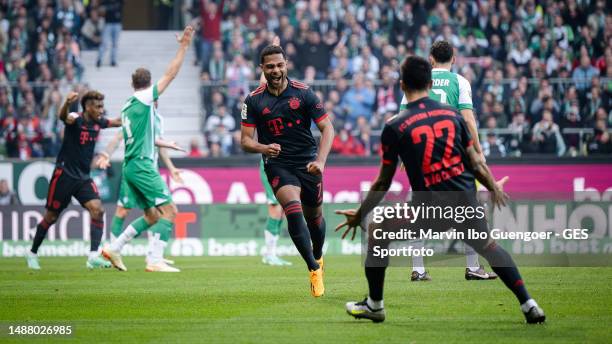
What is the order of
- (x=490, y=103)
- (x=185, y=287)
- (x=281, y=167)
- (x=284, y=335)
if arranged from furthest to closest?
(x=490, y=103) < (x=185, y=287) < (x=281, y=167) < (x=284, y=335)

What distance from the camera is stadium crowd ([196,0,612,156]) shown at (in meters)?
24.2

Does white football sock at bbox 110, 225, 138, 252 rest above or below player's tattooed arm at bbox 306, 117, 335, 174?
below

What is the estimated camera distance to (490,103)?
24594mm

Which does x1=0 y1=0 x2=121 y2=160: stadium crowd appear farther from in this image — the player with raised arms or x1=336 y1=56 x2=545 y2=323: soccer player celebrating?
x1=336 y1=56 x2=545 y2=323: soccer player celebrating

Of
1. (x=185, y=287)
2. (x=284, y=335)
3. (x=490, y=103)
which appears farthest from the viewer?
(x=490, y=103)

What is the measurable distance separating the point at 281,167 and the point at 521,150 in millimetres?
13148

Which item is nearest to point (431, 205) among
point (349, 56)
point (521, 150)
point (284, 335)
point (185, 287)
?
point (284, 335)

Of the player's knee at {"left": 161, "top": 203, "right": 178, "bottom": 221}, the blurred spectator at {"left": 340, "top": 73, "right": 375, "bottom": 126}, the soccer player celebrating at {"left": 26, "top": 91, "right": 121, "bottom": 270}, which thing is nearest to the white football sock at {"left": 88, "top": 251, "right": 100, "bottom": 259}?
the soccer player celebrating at {"left": 26, "top": 91, "right": 121, "bottom": 270}

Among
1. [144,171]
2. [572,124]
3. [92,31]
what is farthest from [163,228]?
[92,31]

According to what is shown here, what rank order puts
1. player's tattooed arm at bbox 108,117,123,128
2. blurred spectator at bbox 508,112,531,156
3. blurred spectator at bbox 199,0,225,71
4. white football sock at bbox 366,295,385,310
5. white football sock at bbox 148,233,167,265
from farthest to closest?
1. blurred spectator at bbox 199,0,225,71
2. blurred spectator at bbox 508,112,531,156
3. player's tattooed arm at bbox 108,117,123,128
4. white football sock at bbox 148,233,167,265
5. white football sock at bbox 366,295,385,310

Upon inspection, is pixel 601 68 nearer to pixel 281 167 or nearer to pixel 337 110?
pixel 337 110

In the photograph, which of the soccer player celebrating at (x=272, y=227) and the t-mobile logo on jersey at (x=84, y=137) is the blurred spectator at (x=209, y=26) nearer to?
the soccer player celebrating at (x=272, y=227)

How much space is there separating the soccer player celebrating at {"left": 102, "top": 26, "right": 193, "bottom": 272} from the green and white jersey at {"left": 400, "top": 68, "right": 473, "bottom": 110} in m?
4.43

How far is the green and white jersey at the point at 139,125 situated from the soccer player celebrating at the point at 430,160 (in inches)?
285
